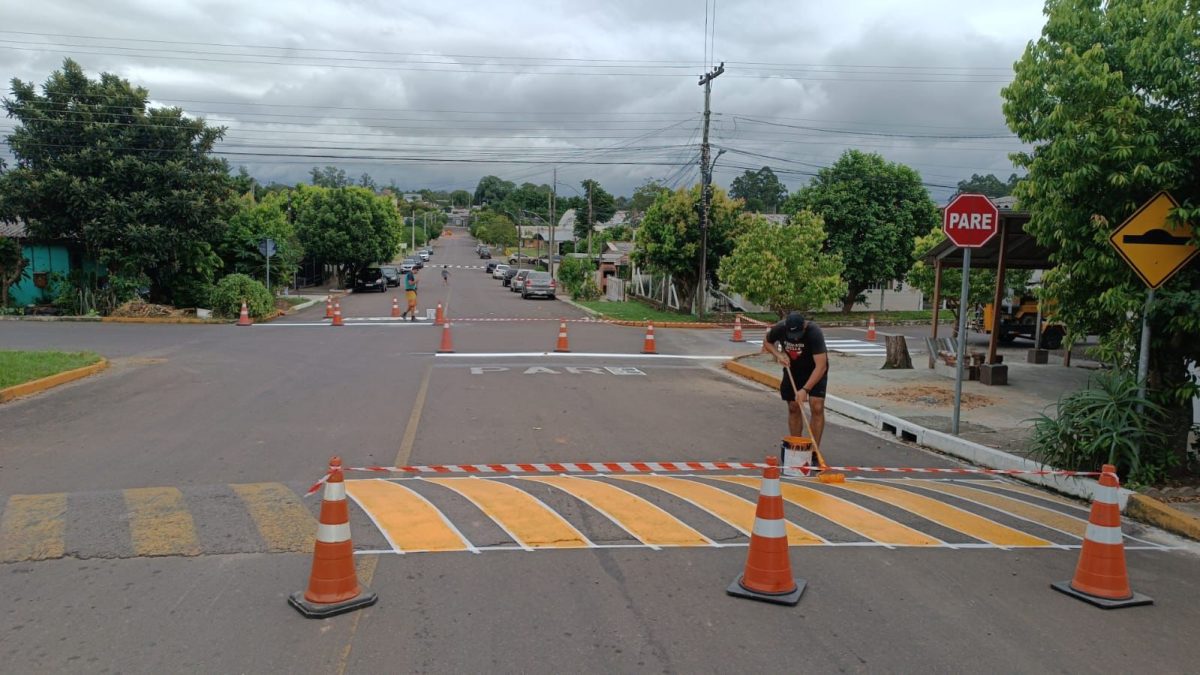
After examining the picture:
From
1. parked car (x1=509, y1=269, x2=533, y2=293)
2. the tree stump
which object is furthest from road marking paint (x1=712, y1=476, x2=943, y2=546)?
parked car (x1=509, y1=269, x2=533, y2=293)

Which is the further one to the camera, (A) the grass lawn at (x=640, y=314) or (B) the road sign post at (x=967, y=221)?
(A) the grass lawn at (x=640, y=314)

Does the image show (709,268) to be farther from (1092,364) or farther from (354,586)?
(354,586)

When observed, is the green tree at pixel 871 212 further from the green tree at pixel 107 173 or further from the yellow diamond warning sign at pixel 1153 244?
the yellow diamond warning sign at pixel 1153 244

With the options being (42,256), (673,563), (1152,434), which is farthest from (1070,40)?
(42,256)

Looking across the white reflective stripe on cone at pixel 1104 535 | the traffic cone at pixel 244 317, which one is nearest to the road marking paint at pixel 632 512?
the white reflective stripe on cone at pixel 1104 535

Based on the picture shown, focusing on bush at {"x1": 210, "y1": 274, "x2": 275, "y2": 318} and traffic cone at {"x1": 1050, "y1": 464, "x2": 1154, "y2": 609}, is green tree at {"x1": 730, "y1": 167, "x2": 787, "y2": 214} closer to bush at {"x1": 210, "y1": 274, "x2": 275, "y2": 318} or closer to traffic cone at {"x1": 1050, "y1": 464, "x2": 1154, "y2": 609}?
bush at {"x1": 210, "y1": 274, "x2": 275, "y2": 318}

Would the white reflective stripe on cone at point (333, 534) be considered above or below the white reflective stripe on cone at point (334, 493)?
below

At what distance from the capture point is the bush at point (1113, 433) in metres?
7.70

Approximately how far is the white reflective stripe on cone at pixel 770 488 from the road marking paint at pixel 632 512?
989mm

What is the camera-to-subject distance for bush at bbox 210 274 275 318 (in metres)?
27.9

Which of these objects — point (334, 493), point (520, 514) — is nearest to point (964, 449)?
point (520, 514)

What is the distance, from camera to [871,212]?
34.8m

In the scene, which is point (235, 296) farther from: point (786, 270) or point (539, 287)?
point (539, 287)

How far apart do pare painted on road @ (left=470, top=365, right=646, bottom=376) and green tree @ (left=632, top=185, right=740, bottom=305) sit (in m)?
17.3
